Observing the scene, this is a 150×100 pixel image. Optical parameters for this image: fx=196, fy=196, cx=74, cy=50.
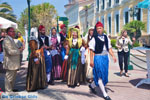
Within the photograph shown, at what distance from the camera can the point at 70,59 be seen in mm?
6125

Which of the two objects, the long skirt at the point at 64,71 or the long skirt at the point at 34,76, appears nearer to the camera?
the long skirt at the point at 34,76

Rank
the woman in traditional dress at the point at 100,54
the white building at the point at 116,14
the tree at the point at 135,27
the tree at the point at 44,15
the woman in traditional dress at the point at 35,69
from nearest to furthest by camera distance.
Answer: the woman in traditional dress at the point at 100,54, the woman in traditional dress at the point at 35,69, the tree at the point at 135,27, the white building at the point at 116,14, the tree at the point at 44,15

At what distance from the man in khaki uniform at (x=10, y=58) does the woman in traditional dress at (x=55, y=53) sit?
154 cm

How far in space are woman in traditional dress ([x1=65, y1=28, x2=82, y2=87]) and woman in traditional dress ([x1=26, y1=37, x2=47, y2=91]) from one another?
0.90 m

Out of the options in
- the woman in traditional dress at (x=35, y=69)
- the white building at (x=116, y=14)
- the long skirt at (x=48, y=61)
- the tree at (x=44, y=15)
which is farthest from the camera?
the tree at (x=44, y=15)

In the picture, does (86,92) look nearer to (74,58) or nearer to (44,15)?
(74,58)

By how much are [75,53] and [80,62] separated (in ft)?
1.07

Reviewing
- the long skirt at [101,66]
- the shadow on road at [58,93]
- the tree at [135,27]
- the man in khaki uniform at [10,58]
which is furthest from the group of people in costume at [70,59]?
the tree at [135,27]

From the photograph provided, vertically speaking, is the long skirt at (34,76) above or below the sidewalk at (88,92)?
above

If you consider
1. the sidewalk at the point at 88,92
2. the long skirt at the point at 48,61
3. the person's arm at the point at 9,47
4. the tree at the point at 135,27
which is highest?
the tree at the point at 135,27

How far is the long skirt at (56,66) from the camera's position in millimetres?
6730

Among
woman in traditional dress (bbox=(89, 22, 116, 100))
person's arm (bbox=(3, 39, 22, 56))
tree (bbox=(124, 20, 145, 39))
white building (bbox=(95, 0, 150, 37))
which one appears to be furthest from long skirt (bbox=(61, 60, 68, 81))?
white building (bbox=(95, 0, 150, 37))

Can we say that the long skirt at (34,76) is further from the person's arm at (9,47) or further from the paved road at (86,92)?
the person's arm at (9,47)

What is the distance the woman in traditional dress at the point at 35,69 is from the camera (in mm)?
5449
